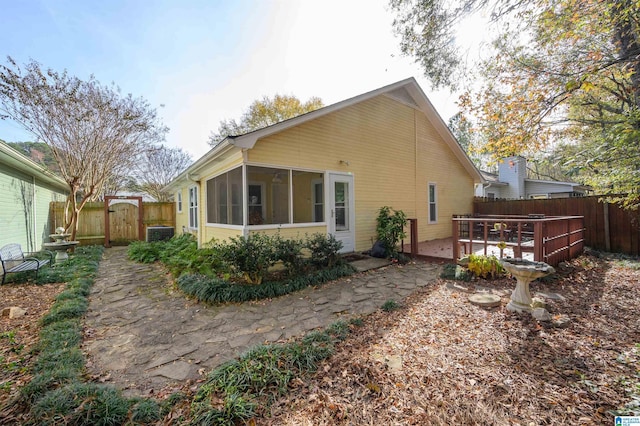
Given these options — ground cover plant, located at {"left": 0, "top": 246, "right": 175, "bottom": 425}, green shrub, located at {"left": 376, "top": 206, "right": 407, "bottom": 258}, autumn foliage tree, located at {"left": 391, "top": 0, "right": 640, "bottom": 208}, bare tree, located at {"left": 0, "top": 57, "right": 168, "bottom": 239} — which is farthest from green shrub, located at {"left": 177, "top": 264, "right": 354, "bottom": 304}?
bare tree, located at {"left": 0, "top": 57, "right": 168, "bottom": 239}

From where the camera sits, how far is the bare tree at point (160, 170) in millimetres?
21578

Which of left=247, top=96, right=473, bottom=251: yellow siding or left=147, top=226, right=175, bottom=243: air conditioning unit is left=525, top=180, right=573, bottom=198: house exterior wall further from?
left=147, top=226, right=175, bottom=243: air conditioning unit

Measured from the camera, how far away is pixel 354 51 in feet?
22.1

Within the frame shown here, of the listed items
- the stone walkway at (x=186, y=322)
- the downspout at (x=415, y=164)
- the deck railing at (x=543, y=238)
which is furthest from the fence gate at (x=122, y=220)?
the deck railing at (x=543, y=238)

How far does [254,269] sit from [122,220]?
35.7ft

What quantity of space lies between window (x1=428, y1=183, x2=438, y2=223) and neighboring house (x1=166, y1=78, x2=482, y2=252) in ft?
0.13

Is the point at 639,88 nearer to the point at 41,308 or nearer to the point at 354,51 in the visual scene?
the point at 354,51

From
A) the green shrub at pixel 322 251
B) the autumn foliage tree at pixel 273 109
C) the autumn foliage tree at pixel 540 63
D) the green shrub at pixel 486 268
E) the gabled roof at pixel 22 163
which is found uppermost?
the autumn foliage tree at pixel 273 109

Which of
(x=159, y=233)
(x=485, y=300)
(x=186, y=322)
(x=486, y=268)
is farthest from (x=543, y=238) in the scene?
(x=159, y=233)

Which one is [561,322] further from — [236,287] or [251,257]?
[236,287]

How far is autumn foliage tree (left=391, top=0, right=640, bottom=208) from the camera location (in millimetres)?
4184

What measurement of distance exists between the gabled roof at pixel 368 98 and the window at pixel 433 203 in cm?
209

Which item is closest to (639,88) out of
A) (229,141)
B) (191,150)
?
(229,141)

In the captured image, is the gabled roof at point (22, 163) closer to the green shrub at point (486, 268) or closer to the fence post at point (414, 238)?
the fence post at point (414, 238)
